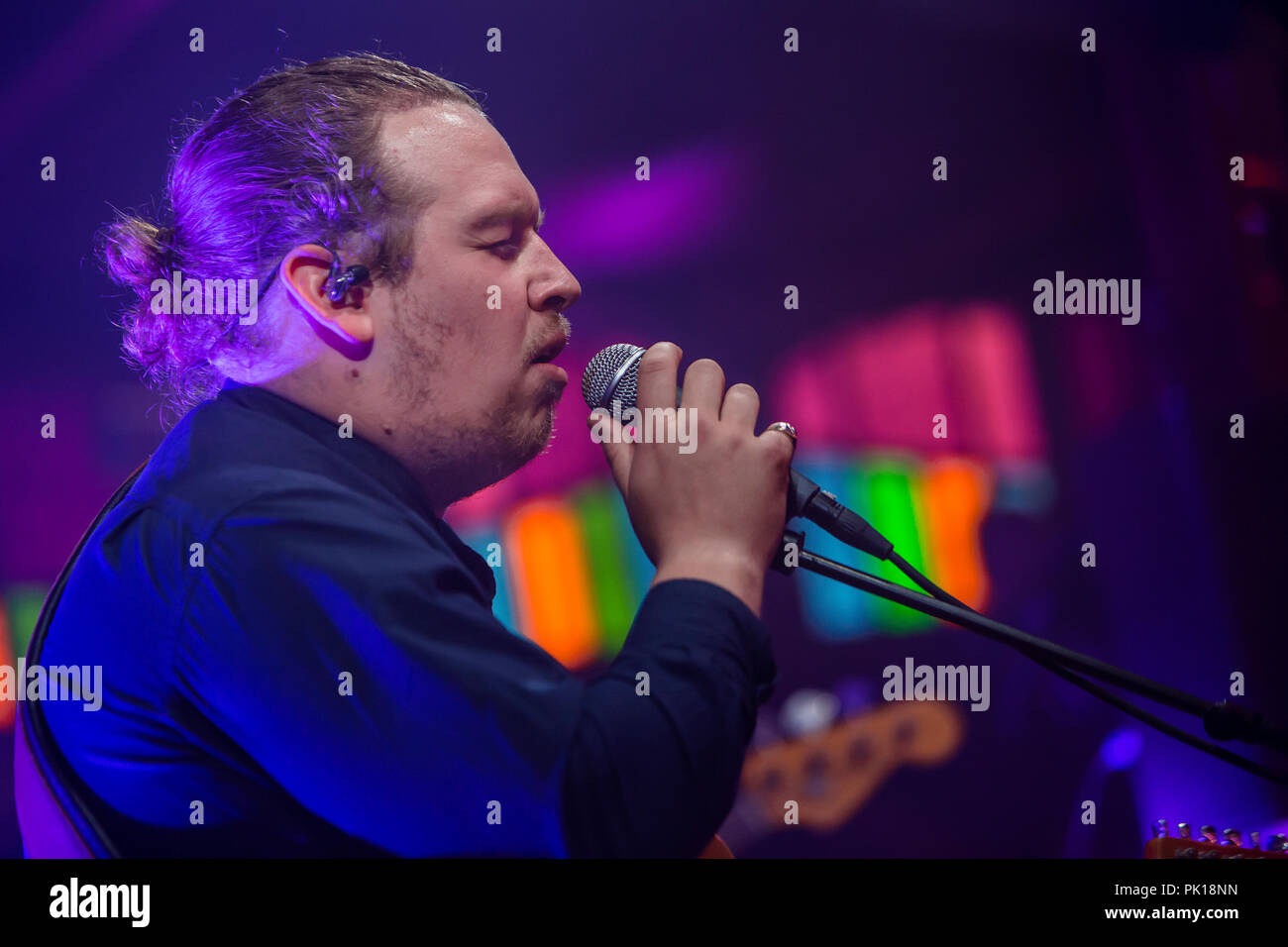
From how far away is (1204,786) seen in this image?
101 inches

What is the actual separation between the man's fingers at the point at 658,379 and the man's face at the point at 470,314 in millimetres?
220

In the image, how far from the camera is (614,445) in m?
1.20

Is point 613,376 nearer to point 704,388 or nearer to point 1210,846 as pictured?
point 704,388

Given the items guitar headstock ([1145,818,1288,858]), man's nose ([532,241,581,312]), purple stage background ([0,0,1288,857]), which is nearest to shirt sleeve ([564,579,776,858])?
man's nose ([532,241,581,312])

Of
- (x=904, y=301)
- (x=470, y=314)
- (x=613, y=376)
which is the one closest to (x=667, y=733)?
(x=613, y=376)

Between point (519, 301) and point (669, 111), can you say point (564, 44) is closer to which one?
point (669, 111)

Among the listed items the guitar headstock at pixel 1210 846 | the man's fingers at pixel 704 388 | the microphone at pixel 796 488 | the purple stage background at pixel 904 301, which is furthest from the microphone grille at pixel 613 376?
the guitar headstock at pixel 1210 846

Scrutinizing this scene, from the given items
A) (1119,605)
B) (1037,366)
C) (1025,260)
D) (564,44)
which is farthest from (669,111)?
(1119,605)

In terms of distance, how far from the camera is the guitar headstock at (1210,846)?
151cm

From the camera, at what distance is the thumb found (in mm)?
1168

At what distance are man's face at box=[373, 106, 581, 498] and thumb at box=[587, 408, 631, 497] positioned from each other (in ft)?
0.47

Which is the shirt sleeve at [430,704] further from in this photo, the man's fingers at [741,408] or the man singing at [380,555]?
the man's fingers at [741,408]

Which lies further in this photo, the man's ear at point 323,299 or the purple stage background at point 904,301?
the purple stage background at point 904,301

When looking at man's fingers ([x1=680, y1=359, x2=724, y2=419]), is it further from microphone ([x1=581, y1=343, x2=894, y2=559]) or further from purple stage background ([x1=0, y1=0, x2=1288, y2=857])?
purple stage background ([x1=0, y1=0, x2=1288, y2=857])
